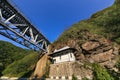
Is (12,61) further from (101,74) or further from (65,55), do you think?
(101,74)

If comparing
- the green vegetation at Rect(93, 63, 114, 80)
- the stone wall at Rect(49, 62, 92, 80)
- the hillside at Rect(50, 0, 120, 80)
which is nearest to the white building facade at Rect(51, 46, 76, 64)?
the hillside at Rect(50, 0, 120, 80)

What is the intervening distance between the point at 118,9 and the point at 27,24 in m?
25.5

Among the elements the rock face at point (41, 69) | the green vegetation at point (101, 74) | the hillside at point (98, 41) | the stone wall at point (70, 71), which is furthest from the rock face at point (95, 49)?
the green vegetation at point (101, 74)

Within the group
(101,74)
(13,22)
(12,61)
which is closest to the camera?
(101,74)

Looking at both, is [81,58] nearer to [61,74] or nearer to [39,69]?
Answer: [61,74]

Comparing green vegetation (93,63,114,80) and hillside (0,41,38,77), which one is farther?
hillside (0,41,38,77)

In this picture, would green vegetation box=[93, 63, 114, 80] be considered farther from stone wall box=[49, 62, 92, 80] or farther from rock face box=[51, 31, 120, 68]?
rock face box=[51, 31, 120, 68]

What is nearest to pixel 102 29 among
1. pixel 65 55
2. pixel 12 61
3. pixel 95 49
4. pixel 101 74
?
pixel 95 49

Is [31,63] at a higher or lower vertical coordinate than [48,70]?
higher

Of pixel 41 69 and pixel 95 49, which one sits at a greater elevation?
pixel 95 49

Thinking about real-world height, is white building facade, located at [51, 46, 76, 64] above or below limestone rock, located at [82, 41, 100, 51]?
below

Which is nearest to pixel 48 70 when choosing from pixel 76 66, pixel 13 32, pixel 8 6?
pixel 76 66

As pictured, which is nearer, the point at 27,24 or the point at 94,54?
the point at 27,24

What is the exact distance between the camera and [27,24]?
30359 mm
